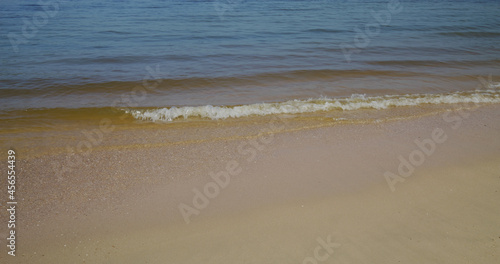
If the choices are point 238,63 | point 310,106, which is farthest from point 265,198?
point 238,63

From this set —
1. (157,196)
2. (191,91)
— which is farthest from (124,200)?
(191,91)

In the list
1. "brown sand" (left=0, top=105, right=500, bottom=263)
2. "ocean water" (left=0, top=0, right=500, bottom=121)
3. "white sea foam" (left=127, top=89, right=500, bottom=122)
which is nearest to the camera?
"brown sand" (left=0, top=105, right=500, bottom=263)

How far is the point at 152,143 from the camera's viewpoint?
16.1 ft

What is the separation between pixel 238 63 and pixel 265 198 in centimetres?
699

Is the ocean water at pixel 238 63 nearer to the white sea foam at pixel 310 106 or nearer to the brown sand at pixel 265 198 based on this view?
the white sea foam at pixel 310 106

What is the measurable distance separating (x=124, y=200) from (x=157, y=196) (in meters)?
0.37

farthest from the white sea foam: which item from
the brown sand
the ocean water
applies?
the brown sand

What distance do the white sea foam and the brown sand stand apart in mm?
856

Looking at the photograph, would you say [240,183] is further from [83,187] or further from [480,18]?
[480,18]

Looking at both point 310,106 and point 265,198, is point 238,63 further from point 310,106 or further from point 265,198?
point 265,198

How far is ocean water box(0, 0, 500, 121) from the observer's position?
Result: 6.82m

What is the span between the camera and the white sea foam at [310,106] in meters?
6.08

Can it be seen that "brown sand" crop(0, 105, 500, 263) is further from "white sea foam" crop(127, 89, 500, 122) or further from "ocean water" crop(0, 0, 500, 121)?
"ocean water" crop(0, 0, 500, 121)

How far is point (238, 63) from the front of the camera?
9828 millimetres
